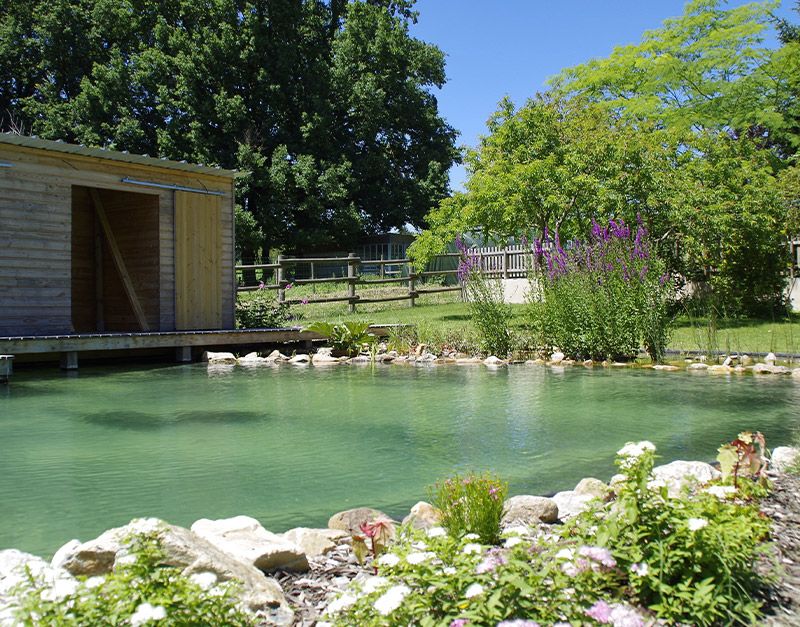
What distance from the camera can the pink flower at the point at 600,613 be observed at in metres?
1.69

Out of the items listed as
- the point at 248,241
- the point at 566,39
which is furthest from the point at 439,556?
the point at 248,241

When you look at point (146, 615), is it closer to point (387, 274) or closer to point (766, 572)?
point (766, 572)

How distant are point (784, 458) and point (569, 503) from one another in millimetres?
1294

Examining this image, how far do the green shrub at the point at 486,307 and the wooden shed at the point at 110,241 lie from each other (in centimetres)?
441

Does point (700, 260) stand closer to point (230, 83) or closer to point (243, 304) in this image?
point (243, 304)

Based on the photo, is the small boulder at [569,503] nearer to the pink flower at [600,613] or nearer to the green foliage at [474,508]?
the green foliage at [474,508]

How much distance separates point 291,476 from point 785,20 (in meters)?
25.0

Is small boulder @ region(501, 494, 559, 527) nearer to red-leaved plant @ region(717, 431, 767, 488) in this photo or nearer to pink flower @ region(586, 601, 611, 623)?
red-leaved plant @ region(717, 431, 767, 488)

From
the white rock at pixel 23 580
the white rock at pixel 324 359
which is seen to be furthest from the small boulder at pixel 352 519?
the white rock at pixel 324 359

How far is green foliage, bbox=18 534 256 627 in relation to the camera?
62.7 inches

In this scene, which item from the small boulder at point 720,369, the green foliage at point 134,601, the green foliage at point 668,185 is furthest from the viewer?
the green foliage at point 668,185

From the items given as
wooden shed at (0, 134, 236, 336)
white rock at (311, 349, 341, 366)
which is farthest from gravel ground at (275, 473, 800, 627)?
wooden shed at (0, 134, 236, 336)

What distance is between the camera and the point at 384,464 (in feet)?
14.6

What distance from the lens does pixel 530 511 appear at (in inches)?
120
